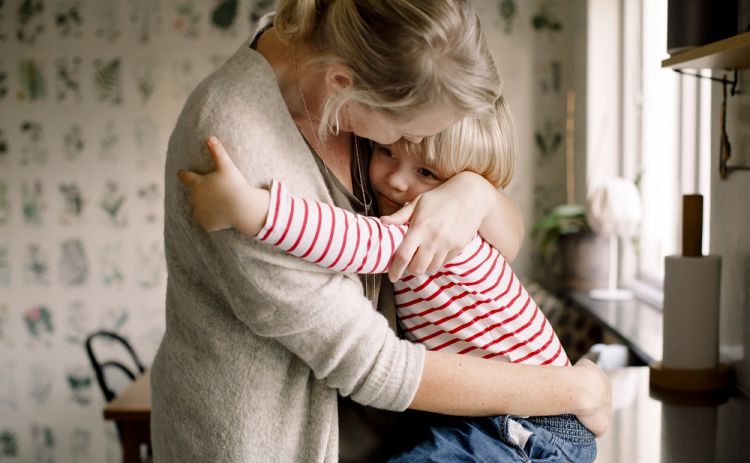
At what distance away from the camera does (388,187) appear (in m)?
1.14

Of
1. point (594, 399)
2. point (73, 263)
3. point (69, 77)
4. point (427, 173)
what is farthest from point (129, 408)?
point (69, 77)

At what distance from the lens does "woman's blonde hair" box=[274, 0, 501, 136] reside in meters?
0.85

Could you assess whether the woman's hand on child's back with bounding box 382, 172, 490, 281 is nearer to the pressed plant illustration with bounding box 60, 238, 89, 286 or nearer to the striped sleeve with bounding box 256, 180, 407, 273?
the striped sleeve with bounding box 256, 180, 407, 273

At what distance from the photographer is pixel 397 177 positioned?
113cm

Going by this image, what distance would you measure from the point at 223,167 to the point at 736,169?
50.6 inches

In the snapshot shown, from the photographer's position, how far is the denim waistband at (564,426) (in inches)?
44.0

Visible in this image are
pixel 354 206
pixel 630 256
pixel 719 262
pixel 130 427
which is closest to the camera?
pixel 354 206

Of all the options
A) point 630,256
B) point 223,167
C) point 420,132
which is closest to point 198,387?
point 223,167

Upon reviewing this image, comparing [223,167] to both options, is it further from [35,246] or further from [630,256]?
[35,246]

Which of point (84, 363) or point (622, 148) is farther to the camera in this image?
point (84, 363)

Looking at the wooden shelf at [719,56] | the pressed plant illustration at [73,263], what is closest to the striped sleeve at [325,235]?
the wooden shelf at [719,56]

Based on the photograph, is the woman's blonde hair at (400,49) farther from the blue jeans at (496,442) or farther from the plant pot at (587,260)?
the plant pot at (587,260)

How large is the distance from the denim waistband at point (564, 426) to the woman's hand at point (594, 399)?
0.01m

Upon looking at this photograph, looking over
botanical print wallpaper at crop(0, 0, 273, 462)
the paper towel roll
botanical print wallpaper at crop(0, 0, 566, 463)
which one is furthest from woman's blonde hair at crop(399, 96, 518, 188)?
botanical print wallpaper at crop(0, 0, 273, 462)
